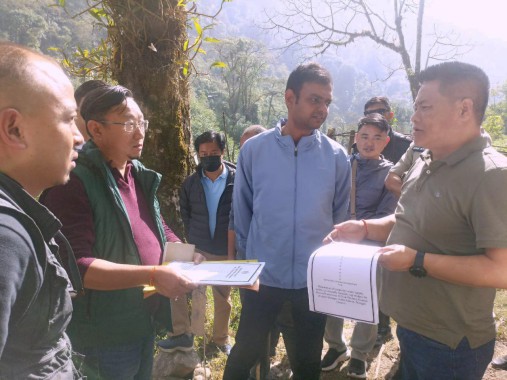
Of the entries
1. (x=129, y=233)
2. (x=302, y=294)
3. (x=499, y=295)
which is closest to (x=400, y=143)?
(x=302, y=294)

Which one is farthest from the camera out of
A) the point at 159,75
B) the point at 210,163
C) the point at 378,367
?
the point at 210,163

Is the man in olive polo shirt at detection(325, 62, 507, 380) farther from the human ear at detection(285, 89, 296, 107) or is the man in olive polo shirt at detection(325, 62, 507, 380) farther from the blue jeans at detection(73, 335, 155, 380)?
the blue jeans at detection(73, 335, 155, 380)

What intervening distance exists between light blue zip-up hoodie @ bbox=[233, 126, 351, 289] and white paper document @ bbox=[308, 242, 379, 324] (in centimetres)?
53

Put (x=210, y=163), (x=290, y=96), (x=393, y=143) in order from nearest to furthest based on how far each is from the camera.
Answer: (x=290, y=96)
(x=210, y=163)
(x=393, y=143)

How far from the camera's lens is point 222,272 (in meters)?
1.65

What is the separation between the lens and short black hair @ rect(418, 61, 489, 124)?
1.58m

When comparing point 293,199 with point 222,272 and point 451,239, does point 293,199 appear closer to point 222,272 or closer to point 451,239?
point 222,272

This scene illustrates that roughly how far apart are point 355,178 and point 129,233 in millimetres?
2133

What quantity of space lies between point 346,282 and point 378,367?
6.92ft

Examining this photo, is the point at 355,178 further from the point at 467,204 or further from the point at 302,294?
the point at 467,204

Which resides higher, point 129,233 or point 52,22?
point 52,22

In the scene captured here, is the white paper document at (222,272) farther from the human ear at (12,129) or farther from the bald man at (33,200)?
the human ear at (12,129)

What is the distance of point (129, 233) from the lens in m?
1.63

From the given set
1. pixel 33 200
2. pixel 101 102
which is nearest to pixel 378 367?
pixel 101 102
